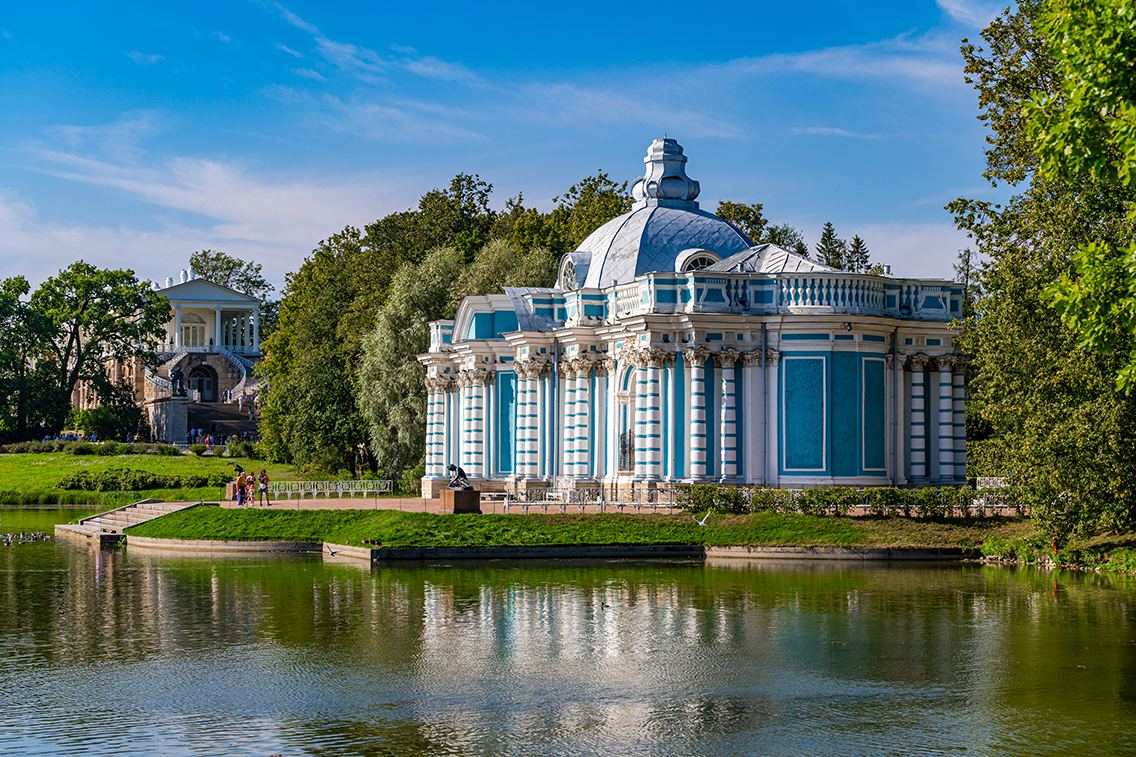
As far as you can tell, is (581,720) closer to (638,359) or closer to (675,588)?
(675,588)

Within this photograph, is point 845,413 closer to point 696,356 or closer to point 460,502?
point 696,356

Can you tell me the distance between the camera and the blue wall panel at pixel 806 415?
3747 centimetres

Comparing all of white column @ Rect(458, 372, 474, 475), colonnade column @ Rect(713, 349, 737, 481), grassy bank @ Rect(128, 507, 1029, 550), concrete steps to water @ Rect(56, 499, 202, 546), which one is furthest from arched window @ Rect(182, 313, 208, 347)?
colonnade column @ Rect(713, 349, 737, 481)

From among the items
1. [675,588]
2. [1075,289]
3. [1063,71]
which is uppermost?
[1063,71]

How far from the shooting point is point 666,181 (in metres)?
47.6

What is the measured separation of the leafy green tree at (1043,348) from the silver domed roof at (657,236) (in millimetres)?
11919

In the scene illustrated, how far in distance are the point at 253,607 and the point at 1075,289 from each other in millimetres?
14248

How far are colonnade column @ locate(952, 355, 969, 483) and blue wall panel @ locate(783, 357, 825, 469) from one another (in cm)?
602

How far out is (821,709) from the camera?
1412cm

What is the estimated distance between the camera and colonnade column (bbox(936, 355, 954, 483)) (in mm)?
40625

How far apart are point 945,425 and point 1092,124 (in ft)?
84.9

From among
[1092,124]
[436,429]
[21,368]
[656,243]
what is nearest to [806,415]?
[656,243]

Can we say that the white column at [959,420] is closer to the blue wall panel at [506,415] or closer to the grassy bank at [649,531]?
the grassy bank at [649,531]

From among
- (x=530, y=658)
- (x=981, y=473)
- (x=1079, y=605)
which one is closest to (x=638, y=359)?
(x=981, y=473)
